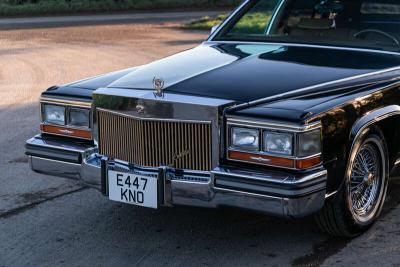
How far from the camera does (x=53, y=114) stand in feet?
16.2

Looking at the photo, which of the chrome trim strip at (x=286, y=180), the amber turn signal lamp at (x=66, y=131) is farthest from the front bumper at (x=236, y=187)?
the amber turn signal lamp at (x=66, y=131)

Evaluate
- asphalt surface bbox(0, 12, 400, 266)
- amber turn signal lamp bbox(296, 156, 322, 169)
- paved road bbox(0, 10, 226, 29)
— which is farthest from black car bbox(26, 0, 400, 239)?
paved road bbox(0, 10, 226, 29)

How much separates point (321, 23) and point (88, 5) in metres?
19.4

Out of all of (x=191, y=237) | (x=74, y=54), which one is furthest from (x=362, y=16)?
(x=74, y=54)

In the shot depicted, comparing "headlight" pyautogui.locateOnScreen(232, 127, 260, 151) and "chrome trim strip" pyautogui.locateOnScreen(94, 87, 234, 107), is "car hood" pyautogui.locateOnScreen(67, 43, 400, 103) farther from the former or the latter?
"headlight" pyautogui.locateOnScreen(232, 127, 260, 151)

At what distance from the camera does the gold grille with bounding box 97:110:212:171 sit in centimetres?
419

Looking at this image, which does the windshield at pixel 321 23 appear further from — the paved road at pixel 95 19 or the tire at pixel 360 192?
the paved road at pixel 95 19

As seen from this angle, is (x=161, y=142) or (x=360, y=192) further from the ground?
(x=161, y=142)

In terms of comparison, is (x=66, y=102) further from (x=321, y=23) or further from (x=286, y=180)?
(x=321, y=23)

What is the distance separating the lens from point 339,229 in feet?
14.7

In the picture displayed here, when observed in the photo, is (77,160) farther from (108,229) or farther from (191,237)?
(191,237)

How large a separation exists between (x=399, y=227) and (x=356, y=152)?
77 centimetres

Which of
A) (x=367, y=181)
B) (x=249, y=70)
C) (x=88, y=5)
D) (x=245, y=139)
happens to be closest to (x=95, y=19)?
(x=88, y=5)

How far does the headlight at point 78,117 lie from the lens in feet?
15.7
